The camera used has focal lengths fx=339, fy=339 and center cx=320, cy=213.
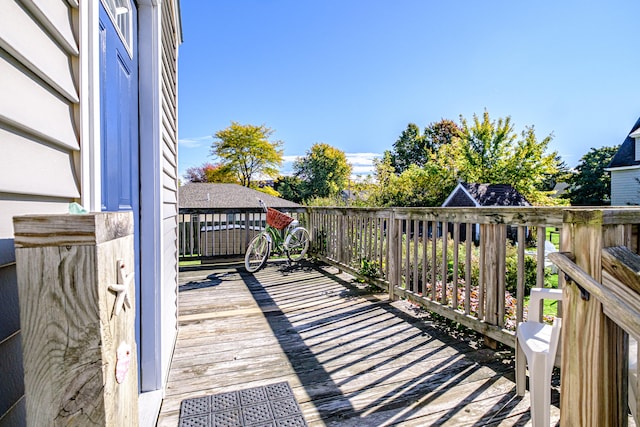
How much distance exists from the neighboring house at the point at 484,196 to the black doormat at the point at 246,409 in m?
13.3

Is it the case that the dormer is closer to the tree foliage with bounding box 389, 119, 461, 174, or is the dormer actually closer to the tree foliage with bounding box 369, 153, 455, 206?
the tree foliage with bounding box 369, 153, 455, 206

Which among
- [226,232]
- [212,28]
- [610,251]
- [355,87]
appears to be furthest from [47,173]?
[355,87]

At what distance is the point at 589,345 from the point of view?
931 mm

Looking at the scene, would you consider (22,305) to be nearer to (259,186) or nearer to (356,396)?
(356,396)

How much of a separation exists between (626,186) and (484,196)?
7000 millimetres

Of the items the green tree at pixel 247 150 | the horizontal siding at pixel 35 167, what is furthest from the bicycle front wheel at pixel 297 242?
the green tree at pixel 247 150

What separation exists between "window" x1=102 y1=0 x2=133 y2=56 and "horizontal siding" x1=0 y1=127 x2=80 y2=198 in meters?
0.91

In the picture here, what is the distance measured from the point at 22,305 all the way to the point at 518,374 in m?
2.21

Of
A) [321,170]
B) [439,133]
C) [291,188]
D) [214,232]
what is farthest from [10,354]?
[439,133]

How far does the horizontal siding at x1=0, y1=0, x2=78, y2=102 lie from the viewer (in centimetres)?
56

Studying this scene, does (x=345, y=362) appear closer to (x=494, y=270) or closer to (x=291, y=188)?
(x=494, y=270)

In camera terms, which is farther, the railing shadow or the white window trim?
the railing shadow

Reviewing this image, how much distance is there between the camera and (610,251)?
887mm

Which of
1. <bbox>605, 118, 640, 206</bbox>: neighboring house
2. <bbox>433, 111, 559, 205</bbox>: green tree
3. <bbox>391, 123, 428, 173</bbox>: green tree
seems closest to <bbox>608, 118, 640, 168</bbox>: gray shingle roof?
<bbox>605, 118, 640, 206</bbox>: neighboring house
